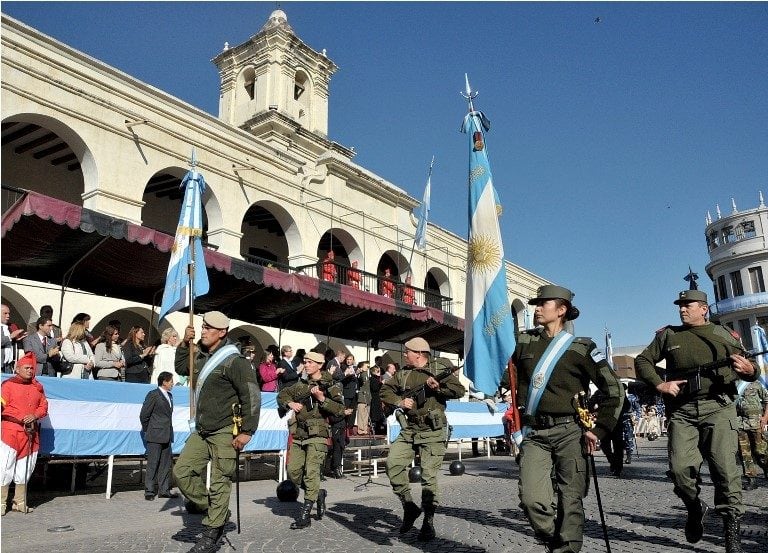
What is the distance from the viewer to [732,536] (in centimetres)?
527

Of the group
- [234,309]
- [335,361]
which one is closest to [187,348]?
[335,361]

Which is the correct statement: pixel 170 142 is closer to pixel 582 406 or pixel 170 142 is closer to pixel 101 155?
pixel 101 155

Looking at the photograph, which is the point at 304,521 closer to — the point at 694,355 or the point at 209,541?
the point at 209,541

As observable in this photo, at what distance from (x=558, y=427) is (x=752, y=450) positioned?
842cm

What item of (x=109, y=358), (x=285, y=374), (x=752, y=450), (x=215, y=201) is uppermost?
(x=215, y=201)

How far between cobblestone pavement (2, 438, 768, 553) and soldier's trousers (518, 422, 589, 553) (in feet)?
5.24

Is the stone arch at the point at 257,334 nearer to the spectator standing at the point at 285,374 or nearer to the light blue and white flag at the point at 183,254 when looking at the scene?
the spectator standing at the point at 285,374

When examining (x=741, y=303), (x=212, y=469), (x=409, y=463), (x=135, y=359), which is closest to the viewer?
(x=212, y=469)

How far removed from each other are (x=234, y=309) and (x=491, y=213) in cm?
1036

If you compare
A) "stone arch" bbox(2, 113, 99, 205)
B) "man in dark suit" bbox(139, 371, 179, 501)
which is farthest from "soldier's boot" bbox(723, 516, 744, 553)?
"stone arch" bbox(2, 113, 99, 205)

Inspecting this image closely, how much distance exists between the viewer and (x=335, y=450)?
12578 mm

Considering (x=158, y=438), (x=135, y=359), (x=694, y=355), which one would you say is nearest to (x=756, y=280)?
(x=135, y=359)

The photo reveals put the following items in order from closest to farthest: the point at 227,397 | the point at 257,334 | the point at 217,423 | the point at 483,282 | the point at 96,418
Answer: the point at 217,423
the point at 227,397
the point at 483,282
the point at 96,418
the point at 257,334

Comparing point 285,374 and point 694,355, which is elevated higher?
point 285,374
